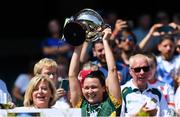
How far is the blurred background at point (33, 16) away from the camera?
51.8ft

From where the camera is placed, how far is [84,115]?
7.57 m

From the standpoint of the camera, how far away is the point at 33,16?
648 inches

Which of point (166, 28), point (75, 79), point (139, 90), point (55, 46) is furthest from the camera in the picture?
point (55, 46)

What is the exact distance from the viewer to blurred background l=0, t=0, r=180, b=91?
621 inches

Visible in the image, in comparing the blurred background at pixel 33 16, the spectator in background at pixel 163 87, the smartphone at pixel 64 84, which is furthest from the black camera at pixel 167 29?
the blurred background at pixel 33 16

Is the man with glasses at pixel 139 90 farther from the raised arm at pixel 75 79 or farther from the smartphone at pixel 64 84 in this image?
the smartphone at pixel 64 84

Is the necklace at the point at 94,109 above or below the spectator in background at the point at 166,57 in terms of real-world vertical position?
below

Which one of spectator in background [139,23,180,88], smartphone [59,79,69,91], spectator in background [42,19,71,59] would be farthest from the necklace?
spectator in background [42,19,71,59]

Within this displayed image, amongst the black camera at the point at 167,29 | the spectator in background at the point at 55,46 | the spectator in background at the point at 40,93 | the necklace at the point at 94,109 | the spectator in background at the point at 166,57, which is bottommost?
the necklace at the point at 94,109

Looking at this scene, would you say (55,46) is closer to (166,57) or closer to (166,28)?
(166,57)

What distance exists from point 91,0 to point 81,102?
7.37 m

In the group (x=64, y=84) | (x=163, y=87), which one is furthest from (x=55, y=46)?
(x=163, y=87)

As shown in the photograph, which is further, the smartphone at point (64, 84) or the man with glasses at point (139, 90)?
the smartphone at point (64, 84)

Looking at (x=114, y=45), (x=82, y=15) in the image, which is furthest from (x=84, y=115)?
(x=114, y=45)
